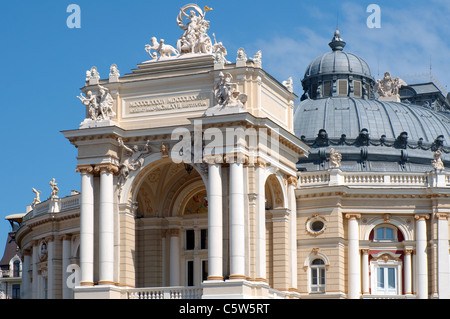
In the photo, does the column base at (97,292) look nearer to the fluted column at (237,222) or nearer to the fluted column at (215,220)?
the fluted column at (215,220)

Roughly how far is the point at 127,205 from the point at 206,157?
5.04 meters

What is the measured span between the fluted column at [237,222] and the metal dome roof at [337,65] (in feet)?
90.0

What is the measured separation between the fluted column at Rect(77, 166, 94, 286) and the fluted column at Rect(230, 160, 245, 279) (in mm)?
7127

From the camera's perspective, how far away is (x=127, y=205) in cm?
5784

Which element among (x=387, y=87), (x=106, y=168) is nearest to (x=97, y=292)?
(x=106, y=168)

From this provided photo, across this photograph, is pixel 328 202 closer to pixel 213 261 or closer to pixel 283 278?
pixel 283 278

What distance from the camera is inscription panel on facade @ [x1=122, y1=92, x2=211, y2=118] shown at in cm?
5738

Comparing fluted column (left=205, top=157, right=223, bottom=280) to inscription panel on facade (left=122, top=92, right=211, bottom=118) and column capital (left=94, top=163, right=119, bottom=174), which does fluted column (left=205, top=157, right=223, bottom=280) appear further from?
column capital (left=94, top=163, right=119, bottom=174)

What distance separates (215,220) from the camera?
2163 inches

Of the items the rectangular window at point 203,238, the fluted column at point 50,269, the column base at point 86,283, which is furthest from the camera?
the fluted column at point 50,269

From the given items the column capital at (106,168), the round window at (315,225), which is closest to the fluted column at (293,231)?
the round window at (315,225)

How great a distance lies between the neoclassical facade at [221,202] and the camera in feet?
182

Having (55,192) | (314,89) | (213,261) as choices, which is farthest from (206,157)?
(314,89)
